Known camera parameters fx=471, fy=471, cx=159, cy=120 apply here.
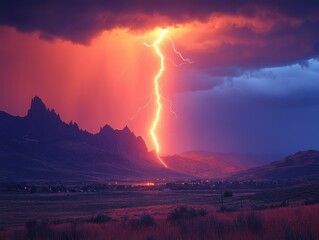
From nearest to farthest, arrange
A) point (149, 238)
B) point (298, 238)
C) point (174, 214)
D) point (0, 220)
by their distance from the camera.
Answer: point (298, 238)
point (149, 238)
point (174, 214)
point (0, 220)

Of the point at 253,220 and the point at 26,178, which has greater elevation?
the point at 26,178

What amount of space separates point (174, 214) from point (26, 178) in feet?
487

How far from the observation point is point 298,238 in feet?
45.2

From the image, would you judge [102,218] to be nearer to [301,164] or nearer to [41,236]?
[41,236]

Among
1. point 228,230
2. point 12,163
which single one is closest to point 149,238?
point 228,230

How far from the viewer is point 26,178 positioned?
6575 inches

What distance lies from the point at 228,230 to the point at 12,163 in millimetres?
177480

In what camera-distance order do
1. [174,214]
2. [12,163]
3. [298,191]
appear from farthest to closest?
[12,163]
[298,191]
[174,214]

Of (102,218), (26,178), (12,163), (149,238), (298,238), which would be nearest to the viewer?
(298,238)

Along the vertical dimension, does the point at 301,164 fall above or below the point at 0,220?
above

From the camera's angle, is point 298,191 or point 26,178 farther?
point 26,178

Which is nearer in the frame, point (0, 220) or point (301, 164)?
point (0, 220)

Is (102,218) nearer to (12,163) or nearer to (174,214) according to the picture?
(174,214)

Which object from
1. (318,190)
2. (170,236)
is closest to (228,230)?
(170,236)
